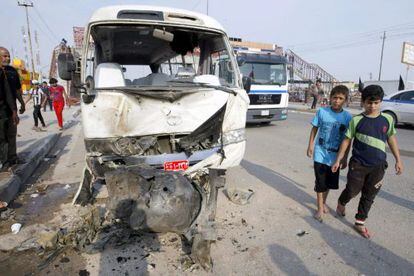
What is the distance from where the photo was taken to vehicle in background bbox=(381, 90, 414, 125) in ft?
39.1

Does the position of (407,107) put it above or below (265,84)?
below

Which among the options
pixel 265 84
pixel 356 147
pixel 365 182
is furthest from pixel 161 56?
pixel 265 84

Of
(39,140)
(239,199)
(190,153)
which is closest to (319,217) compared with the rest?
(239,199)

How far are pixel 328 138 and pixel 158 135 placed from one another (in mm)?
2052

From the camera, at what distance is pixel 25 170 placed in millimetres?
5488

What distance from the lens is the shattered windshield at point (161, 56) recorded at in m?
3.98

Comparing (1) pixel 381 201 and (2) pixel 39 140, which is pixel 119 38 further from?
(2) pixel 39 140

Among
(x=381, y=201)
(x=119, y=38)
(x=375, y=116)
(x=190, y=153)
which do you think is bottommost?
(x=381, y=201)

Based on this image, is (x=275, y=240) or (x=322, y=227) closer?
(x=275, y=240)

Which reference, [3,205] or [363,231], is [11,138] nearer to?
[3,205]

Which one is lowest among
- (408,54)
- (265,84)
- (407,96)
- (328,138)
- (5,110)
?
(328,138)

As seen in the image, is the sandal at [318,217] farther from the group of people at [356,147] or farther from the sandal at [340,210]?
the sandal at [340,210]

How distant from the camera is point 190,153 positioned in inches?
139

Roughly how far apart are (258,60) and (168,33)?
A: 746cm
